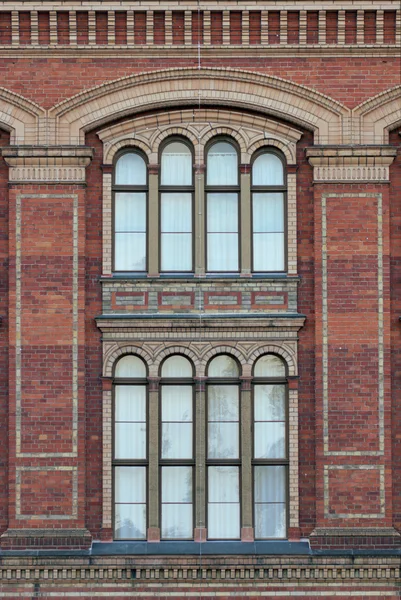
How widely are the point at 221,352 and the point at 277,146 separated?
A: 347 cm

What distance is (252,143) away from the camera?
17.9m

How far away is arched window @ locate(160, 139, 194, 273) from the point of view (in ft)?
58.7

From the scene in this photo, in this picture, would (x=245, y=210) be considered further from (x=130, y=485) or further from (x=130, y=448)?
(x=130, y=485)

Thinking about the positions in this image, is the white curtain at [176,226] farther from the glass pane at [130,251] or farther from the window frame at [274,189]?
the window frame at [274,189]

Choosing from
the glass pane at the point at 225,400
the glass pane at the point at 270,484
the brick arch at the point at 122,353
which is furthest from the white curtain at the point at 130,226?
the glass pane at the point at 270,484

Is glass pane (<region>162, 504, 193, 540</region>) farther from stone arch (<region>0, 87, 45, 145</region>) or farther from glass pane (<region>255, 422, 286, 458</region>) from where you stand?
stone arch (<region>0, 87, 45, 145</region>)

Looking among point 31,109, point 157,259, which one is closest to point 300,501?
point 157,259

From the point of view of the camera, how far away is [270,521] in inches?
690

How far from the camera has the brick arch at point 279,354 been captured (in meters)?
17.5

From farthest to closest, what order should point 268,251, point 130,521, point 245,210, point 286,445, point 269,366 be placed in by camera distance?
point 268,251 < point 245,210 < point 269,366 < point 286,445 < point 130,521

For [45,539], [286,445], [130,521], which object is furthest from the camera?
[286,445]

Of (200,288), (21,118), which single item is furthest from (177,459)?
(21,118)

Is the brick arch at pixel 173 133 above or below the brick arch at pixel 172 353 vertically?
above

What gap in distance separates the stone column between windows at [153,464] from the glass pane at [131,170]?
10.6 feet
